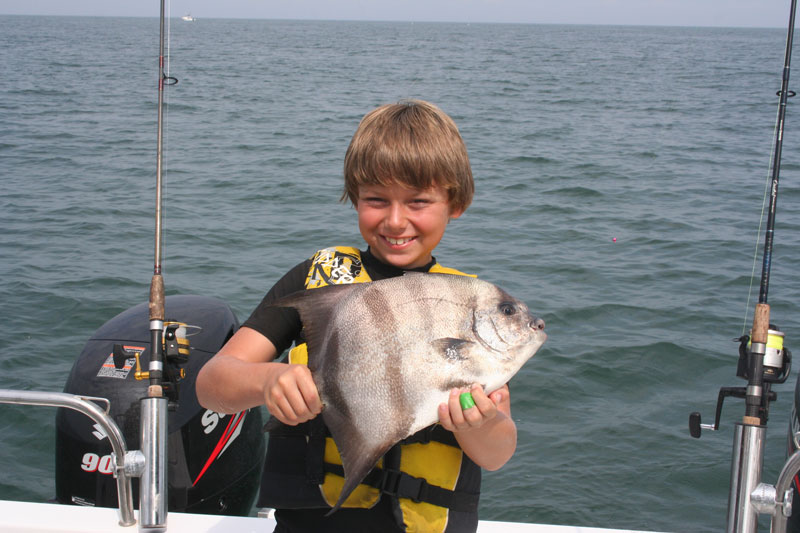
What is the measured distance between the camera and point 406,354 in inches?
66.1

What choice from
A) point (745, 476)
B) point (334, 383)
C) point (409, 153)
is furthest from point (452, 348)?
point (745, 476)

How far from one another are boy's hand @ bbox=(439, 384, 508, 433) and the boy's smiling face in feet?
1.96

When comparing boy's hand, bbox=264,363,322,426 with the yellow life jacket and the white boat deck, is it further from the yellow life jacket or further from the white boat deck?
the white boat deck

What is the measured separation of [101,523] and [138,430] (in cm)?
82

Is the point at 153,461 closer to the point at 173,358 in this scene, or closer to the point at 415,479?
the point at 173,358

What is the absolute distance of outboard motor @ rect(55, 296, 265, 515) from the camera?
10.6 feet

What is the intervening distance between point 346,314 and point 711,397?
5155mm

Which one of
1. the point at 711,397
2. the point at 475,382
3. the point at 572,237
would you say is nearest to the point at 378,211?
the point at 475,382

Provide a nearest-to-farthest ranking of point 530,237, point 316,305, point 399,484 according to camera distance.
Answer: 1. point 316,305
2. point 399,484
3. point 530,237

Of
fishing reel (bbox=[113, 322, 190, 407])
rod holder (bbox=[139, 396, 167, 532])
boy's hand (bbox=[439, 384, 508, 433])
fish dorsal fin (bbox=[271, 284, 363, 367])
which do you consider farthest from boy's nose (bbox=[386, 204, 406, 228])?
fishing reel (bbox=[113, 322, 190, 407])

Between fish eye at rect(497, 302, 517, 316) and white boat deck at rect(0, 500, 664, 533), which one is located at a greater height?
fish eye at rect(497, 302, 517, 316)

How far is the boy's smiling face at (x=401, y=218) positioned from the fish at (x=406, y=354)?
14.2 inches

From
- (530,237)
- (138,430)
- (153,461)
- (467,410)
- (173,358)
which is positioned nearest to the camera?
(467,410)

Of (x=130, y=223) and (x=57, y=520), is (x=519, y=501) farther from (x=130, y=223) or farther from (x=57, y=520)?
(x=130, y=223)
